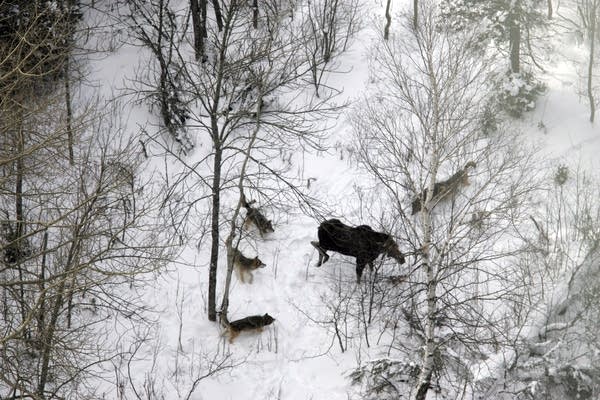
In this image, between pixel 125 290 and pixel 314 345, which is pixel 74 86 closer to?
pixel 125 290

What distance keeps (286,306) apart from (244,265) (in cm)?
146

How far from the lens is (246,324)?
36.3 ft

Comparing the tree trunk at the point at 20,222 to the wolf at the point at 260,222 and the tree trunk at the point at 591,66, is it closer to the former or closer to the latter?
the wolf at the point at 260,222

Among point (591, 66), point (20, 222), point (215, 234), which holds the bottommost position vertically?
point (20, 222)

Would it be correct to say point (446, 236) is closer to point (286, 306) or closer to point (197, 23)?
point (286, 306)

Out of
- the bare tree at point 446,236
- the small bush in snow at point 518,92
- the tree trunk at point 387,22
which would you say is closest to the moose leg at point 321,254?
the bare tree at point 446,236

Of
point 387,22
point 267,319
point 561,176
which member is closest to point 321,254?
point 267,319

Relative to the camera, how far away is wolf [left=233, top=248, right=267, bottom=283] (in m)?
12.4

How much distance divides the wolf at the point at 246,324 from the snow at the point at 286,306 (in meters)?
0.27

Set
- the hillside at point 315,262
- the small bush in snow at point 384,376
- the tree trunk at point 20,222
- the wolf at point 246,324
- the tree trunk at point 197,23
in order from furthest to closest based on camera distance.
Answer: the tree trunk at point 197,23 < the wolf at point 246,324 < the small bush in snow at point 384,376 < the hillside at point 315,262 < the tree trunk at point 20,222

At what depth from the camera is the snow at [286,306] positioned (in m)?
10.3

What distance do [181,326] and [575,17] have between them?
19665 mm

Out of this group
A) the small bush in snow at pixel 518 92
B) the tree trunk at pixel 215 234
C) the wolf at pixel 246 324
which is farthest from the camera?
the small bush in snow at pixel 518 92

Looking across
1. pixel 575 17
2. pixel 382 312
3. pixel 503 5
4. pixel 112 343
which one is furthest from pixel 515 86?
pixel 112 343
